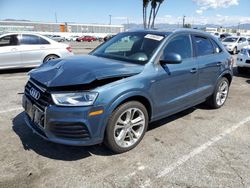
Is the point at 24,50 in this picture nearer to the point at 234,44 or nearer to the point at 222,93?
the point at 222,93

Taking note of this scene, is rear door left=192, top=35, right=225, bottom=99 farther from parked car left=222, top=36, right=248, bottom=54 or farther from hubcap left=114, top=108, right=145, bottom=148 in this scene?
parked car left=222, top=36, right=248, bottom=54

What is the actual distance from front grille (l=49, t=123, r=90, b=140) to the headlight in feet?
0.84

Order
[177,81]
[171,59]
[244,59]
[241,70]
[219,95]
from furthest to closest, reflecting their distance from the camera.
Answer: [241,70], [244,59], [219,95], [177,81], [171,59]

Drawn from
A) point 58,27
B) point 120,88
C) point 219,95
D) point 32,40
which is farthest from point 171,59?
point 58,27

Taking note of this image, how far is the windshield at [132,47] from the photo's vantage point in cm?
396

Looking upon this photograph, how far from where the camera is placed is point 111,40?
16.4 ft

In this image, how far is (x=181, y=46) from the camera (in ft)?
14.4

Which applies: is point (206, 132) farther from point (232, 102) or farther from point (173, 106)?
point (232, 102)

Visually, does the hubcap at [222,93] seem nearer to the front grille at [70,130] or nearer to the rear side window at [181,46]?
the rear side window at [181,46]

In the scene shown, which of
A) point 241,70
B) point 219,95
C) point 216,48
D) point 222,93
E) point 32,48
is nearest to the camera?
point 216,48

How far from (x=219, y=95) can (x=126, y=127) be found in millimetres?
2965

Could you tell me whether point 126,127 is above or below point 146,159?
above

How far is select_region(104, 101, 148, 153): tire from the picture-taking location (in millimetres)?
3314

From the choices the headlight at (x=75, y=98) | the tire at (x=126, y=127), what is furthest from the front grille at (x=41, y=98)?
the tire at (x=126, y=127)
